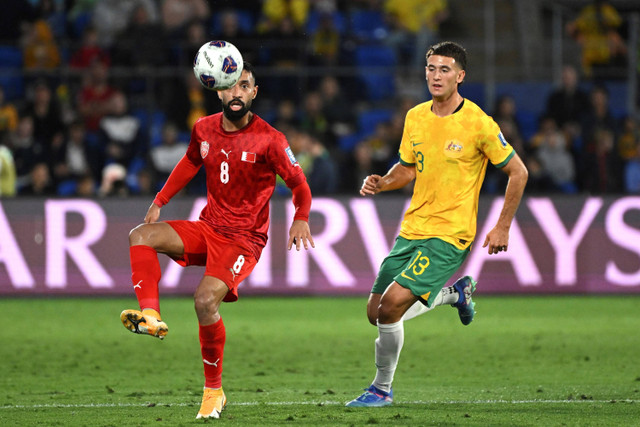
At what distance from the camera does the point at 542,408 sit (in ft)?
21.7

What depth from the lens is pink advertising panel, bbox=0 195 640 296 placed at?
13.4m

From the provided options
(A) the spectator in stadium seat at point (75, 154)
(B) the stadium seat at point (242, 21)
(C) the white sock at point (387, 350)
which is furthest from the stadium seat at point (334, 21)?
(C) the white sock at point (387, 350)

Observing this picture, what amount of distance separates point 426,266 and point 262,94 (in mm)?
10820

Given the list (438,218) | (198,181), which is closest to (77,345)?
(438,218)

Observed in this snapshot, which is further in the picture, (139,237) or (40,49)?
(40,49)

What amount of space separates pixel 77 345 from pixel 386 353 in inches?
172

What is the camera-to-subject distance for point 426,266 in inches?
258

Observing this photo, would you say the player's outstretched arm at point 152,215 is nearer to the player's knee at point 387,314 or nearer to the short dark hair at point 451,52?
the player's knee at point 387,314

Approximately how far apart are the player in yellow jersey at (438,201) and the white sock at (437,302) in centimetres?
27

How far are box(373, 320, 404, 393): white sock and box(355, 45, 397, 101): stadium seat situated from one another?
11555 millimetres

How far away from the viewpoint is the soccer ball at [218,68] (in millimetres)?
6355

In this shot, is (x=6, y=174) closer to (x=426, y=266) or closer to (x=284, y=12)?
(x=284, y=12)

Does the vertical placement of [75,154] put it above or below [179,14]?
below

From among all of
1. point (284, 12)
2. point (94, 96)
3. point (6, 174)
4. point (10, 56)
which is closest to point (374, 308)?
point (6, 174)
